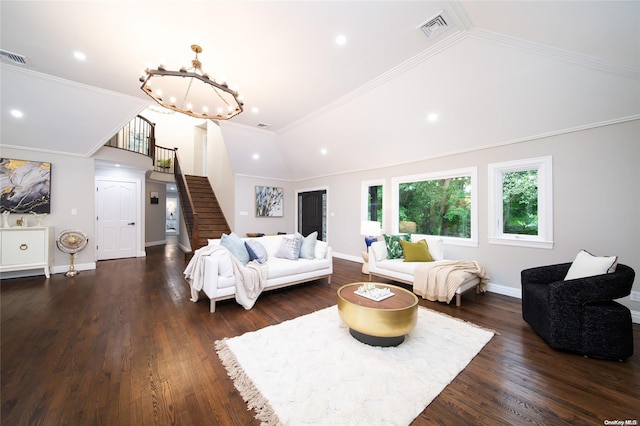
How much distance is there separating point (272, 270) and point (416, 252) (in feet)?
7.93

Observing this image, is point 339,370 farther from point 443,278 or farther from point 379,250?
point 379,250

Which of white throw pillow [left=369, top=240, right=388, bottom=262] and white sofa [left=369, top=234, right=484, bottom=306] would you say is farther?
white throw pillow [left=369, top=240, right=388, bottom=262]

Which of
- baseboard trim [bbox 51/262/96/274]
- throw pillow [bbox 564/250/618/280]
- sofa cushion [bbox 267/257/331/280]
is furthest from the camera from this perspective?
baseboard trim [bbox 51/262/96/274]

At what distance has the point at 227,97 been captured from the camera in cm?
411

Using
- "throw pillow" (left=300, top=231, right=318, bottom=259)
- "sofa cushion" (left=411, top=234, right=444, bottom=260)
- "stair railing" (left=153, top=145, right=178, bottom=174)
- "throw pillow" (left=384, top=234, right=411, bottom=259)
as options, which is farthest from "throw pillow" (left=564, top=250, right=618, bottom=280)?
"stair railing" (left=153, top=145, right=178, bottom=174)

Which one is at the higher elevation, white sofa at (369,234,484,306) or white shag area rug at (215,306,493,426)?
white sofa at (369,234,484,306)

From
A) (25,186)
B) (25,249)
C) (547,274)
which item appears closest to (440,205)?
(547,274)

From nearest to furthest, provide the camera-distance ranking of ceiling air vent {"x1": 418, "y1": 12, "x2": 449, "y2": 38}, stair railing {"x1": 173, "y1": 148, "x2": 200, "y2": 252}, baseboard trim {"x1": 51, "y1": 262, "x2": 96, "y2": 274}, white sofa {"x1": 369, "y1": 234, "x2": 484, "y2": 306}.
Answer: ceiling air vent {"x1": 418, "y1": 12, "x2": 449, "y2": 38} → white sofa {"x1": 369, "y1": 234, "x2": 484, "y2": 306} → baseboard trim {"x1": 51, "y1": 262, "x2": 96, "y2": 274} → stair railing {"x1": 173, "y1": 148, "x2": 200, "y2": 252}

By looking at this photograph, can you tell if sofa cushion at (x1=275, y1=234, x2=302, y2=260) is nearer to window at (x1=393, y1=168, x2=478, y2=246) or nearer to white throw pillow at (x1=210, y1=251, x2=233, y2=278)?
white throw pillow at (x1=210, y1=251, x2=233, y2=278)

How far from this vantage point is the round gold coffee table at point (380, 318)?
2156mm

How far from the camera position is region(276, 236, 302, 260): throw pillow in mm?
4105

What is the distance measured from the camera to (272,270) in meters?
3.56

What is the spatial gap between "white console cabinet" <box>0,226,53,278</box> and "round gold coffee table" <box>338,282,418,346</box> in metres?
5.76

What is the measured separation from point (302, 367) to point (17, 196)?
633 centimetres
